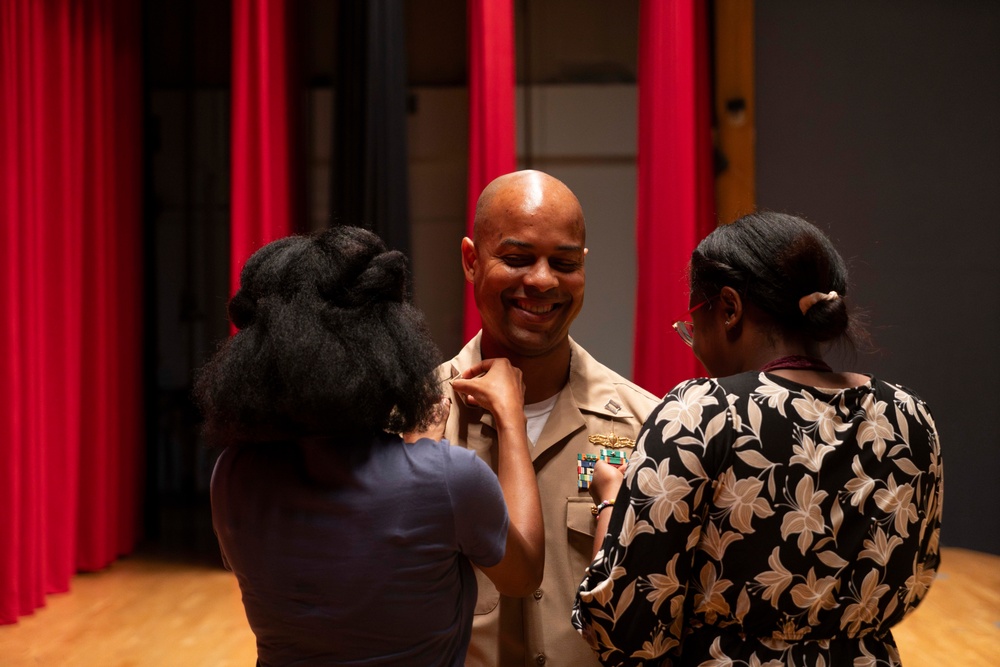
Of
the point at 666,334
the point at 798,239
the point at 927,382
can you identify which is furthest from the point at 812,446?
the point at 927,382

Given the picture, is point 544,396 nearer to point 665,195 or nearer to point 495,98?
point 665,195

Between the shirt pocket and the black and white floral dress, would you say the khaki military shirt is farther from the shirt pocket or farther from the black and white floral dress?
the black and white floral dress

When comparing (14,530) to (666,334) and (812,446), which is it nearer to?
(666,334)

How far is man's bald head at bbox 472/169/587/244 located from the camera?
5.55 feet

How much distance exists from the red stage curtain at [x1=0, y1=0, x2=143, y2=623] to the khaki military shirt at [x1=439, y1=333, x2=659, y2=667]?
250 centimetres

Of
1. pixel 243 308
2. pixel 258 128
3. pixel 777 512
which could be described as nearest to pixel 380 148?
pixel 258 128

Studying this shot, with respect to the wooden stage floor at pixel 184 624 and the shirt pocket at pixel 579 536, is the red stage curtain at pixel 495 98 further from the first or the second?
the shirt pocket at pixel 579 536

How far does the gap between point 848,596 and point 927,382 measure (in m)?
3.49

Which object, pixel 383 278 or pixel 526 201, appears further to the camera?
pixel 526 201

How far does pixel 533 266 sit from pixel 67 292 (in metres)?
2.95

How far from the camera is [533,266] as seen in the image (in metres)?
1.69

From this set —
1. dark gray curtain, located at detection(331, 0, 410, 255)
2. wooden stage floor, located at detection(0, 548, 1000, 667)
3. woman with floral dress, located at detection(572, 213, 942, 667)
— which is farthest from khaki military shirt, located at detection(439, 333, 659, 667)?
dark gray curtain, located at detection(331, 0, 410, 255)

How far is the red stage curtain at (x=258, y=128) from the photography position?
11.7 ft

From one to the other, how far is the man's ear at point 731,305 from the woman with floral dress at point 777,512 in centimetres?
3
